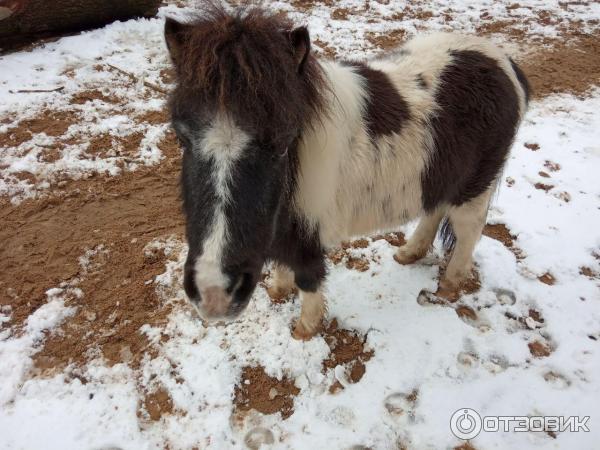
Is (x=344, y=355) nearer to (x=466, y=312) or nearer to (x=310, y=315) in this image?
(x=310, y=315)

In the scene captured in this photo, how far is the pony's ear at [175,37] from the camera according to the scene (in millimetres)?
1645

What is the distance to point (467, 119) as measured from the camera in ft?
7.84

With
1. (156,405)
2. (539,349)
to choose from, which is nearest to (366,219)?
(539,349)

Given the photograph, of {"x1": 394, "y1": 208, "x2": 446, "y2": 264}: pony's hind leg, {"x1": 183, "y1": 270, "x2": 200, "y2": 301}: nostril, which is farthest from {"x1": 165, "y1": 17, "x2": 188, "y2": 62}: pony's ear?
{"x1": 394, "y1": 208, "x2": 446, "y2": 264}: pony's hind leg

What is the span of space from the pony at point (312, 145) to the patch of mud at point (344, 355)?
155 mm

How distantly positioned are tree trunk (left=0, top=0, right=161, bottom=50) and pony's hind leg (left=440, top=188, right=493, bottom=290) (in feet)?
19.7

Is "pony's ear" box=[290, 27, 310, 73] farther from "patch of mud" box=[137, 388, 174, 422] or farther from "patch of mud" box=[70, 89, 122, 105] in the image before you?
"patch of mud" box=[70, 89, 122, 105]

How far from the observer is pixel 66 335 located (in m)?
2.89

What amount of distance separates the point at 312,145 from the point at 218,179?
56 centimetres

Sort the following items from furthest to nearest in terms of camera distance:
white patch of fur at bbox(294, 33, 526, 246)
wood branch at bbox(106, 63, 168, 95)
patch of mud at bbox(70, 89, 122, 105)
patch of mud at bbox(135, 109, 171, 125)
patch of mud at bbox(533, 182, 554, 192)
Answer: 1. wood branch at bbox(106, 63, 168, 95)
2. patch of mud at bbox(70, 89, 122, 105)
3. patch of mud at bbox(135, 109, 171, 125)
4. patch of mud at bbox(533, 182, 554, 192)
5. white patch of fur at bbox(294, 33, 526, 246)

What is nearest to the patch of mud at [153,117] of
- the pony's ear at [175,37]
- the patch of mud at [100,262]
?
the patch of mud at [100,262]

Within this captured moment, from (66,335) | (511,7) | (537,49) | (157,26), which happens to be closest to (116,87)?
(157,26)

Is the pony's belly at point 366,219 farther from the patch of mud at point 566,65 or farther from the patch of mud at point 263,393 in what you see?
the patch of mud at point 566,65

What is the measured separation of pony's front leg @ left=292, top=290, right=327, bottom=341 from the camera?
274 centimetres
